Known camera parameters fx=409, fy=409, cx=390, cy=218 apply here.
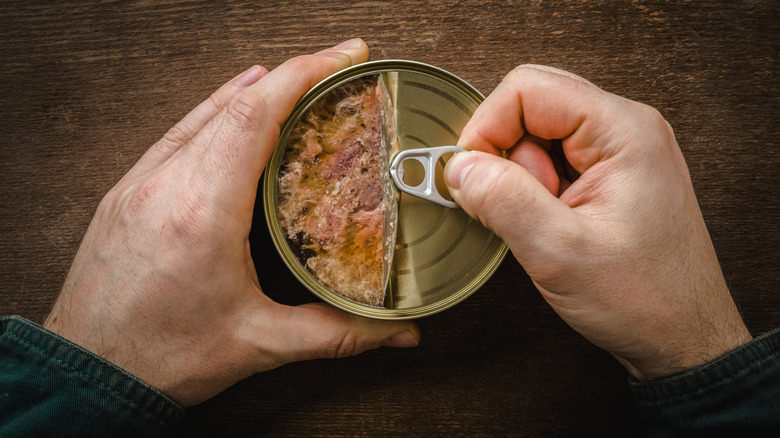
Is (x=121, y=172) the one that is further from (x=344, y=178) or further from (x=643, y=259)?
(x=643, y=259)

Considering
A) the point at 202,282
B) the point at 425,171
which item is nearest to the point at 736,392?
the point at 425,171

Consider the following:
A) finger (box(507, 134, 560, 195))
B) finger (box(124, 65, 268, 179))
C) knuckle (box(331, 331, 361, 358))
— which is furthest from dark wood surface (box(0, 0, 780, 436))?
finger (box(507, 134, 560, 195))

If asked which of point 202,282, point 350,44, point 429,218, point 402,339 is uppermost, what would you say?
point 350,44

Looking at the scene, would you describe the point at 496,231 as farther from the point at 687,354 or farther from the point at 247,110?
the point at 247,110

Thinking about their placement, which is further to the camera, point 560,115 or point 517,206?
point 560,115

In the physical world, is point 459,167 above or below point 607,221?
above

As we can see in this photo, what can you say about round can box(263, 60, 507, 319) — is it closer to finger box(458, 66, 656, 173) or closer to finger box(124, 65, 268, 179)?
finger box(458, 66, 656, 173)

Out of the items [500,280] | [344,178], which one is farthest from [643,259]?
[344,178]

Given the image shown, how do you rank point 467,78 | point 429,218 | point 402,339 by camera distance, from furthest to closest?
point 467,78 → point 402,339 → point 429,218
